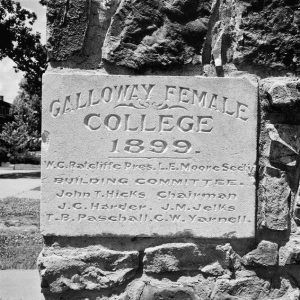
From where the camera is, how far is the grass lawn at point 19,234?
204 inches

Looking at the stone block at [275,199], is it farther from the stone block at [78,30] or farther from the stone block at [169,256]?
the stone block at [78,30]

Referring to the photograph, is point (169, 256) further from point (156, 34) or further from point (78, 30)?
point (78, 30)

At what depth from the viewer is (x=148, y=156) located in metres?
2.52

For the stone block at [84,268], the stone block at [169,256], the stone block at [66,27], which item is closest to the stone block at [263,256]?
the stone block at [169,256]

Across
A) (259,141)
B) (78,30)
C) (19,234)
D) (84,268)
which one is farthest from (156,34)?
(19,234)

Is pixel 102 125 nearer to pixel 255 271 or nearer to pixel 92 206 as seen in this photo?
pixel 92 206

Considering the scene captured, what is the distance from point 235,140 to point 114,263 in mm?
925

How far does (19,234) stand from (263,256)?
199 inches

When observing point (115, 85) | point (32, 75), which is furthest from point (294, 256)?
point (32, 75)

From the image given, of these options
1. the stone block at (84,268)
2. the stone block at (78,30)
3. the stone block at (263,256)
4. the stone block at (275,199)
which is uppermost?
the stone block at (78,30)

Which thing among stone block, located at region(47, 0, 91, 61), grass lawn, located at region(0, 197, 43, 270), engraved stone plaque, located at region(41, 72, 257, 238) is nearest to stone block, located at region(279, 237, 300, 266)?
engraved stone plaque, located at region(41, 72, 257, 238)

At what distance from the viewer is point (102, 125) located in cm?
251

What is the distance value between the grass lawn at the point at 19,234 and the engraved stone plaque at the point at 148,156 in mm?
2778

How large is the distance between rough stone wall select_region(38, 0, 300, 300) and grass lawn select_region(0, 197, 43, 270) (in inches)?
105
